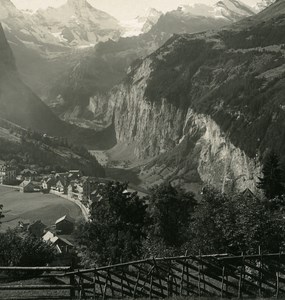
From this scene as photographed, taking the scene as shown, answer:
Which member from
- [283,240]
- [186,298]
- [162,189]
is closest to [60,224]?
[162,189]

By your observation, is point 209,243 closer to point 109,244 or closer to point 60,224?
point 109,244

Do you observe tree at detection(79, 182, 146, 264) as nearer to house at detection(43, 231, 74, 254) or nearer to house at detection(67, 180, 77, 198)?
house at detection(43, 231, 74, 254)

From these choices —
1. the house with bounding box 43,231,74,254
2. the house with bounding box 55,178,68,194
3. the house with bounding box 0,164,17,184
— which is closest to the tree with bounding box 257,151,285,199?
the house with bounding box 43,231,74,254

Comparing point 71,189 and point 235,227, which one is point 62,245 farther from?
point 71,189

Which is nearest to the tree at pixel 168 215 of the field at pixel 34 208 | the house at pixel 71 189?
the field at pixel 34 208

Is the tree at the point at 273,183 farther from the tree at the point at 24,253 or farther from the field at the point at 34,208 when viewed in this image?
the field at the point at 34,208

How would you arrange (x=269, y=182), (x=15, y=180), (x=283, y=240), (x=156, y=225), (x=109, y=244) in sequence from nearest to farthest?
(x=283, y=240) → (x=109, y=244) → (x=156, y=225) → (x=269, y=182) → (x=15, y=180)
